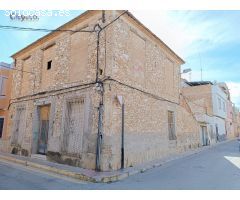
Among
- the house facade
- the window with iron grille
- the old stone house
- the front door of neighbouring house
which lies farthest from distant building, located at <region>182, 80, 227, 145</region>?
the house facade

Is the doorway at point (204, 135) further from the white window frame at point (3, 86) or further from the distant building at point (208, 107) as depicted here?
the white window frame at point (3, 86)

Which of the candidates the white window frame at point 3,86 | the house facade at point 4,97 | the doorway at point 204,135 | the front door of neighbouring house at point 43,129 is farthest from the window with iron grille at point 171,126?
the white window frame at point 3,86

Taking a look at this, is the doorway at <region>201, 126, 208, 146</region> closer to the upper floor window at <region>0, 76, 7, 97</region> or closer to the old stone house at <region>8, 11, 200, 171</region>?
the old stone house at <region>8, 11, 200, 171</region>

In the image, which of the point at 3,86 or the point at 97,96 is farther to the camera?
the point at 3,86

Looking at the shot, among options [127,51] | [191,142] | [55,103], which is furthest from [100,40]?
[191,142]

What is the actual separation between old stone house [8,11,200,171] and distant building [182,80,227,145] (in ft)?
25.5

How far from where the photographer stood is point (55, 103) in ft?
31.6

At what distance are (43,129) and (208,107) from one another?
18698 millimetres

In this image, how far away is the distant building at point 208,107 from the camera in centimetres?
1948

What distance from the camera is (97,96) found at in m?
7.79

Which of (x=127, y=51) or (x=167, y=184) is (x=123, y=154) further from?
(x=127, y=51)

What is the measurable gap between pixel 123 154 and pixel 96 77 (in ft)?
10.2

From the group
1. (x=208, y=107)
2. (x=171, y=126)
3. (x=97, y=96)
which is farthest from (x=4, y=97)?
(x=208, y=107)

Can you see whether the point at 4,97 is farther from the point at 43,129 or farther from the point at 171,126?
the point at 171,126
